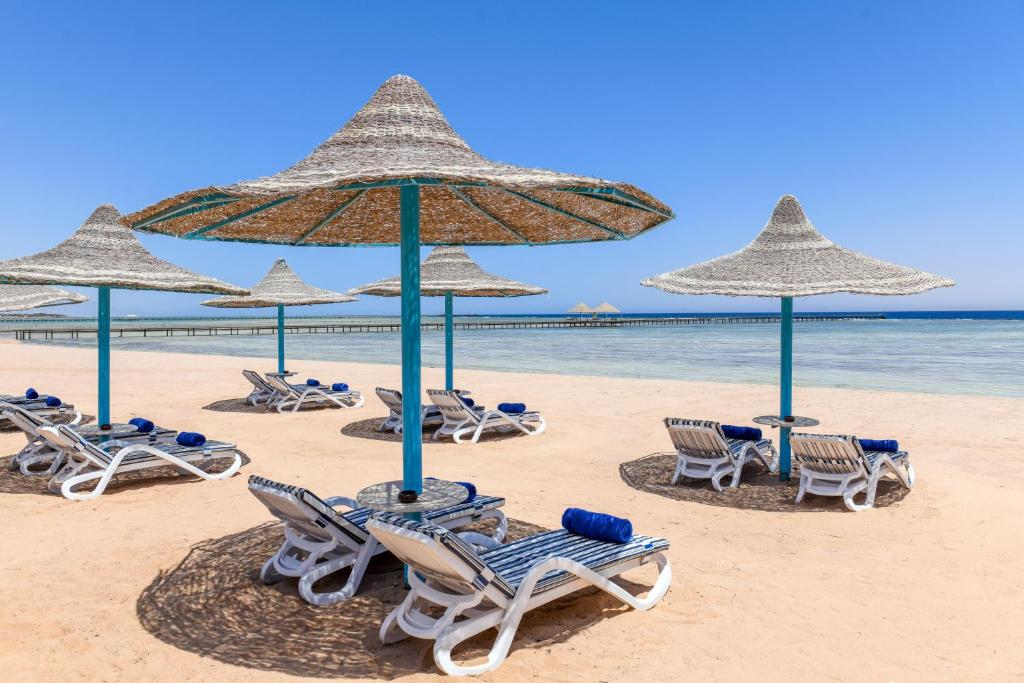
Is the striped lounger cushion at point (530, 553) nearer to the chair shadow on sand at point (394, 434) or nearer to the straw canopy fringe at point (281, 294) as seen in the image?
the chair shadow on sand at point (394, 434)

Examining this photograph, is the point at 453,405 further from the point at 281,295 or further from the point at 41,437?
the point at 281,295

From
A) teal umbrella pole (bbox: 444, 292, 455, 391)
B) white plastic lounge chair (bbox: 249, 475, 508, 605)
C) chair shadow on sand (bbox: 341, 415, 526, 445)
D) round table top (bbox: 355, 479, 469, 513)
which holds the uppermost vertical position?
teal umbrella pole (bbox: 444, 292, 455, 391)

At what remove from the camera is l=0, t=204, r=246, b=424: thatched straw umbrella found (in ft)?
22.8

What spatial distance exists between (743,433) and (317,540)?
185 inches

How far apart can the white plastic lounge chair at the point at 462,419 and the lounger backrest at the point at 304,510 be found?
16.0 feet

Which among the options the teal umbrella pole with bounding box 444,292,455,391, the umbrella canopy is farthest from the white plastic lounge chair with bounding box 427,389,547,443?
the umbrella canopy

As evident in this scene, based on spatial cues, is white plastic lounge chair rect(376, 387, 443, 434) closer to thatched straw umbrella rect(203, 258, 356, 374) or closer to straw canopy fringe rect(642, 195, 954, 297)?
thatched straw umbrella rect(203, 258, 356, 374)

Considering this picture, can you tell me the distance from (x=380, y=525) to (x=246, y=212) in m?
2.15

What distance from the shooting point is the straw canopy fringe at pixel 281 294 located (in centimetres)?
1345

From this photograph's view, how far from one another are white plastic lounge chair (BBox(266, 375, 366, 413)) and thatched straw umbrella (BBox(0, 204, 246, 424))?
4.40 m

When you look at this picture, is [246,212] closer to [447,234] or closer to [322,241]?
[322,241]

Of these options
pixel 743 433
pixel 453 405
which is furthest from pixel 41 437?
pixel 743 433

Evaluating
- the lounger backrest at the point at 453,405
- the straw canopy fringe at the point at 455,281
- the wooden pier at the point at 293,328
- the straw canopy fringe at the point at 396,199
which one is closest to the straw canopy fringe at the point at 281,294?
the straw canopy fringe at the point at 455,281

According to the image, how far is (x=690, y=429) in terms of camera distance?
6703 mm
